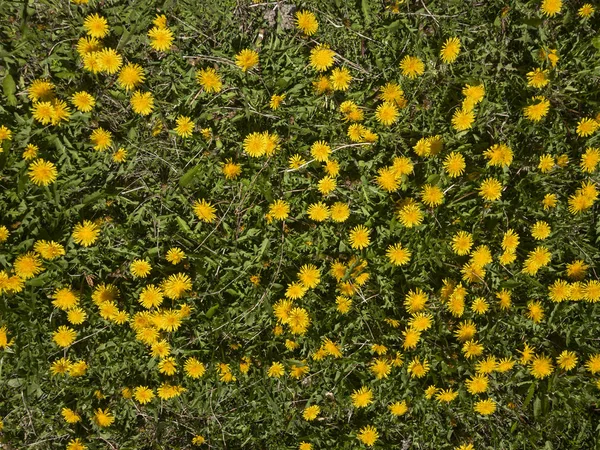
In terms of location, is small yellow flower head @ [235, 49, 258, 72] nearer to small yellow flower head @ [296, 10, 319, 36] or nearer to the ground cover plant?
the ground cover plant

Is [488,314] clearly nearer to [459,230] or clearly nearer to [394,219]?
[459,230]

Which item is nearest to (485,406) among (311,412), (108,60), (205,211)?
(311,412)

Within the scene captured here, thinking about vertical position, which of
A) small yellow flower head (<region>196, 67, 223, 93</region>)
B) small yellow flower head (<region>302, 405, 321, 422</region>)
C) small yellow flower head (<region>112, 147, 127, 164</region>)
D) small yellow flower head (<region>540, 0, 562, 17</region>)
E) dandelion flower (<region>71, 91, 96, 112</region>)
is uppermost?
small yellow flower head (<region>540, 0, 562, 17</region>)

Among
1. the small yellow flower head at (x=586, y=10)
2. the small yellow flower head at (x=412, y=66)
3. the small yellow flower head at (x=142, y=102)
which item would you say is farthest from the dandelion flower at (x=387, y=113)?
the small yellow flower head at (x=142, y=102)

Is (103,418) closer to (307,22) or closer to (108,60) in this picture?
(108,60)

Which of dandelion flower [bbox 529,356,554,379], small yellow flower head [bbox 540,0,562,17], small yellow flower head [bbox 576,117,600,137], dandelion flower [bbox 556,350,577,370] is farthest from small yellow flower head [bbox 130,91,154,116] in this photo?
dandelion flower [bbox 556,350,577,370]

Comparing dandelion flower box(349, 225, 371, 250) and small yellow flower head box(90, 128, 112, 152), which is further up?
small yellow flower head box(90, 128, 112, 152)

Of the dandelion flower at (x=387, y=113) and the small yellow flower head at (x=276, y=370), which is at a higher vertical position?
the dandelion flower at (x=387, y=113)

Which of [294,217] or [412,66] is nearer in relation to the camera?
[412,66]

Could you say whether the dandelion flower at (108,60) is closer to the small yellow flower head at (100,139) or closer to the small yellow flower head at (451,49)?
the small yellow flower head at (100,139)

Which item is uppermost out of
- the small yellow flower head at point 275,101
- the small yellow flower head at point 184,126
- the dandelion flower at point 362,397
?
the small yellow flower head at point 275,101
